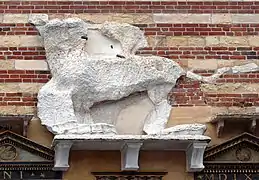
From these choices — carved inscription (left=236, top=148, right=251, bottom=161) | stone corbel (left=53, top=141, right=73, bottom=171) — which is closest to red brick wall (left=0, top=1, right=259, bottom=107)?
carved inscription (left=236, top=148, right=251, bottom=161)

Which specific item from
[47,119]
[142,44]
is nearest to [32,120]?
[47,119]

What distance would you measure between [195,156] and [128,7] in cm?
148

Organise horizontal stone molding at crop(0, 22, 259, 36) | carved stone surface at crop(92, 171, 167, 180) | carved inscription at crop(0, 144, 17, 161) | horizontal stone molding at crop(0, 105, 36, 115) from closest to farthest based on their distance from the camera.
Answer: carved inscription at crop(0, 144, 17, 161) → carved stone surface at crop(92, 171, 167, 180) → horizontal stone molding at crop(0, 105, 36, 115) → horizontal stone molding at crop(0, 22, 259, 36)

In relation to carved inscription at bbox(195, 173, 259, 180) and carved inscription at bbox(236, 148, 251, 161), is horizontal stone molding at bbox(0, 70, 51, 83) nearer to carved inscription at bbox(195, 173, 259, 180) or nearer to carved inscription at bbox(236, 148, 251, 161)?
carved inscription at bbox(195, 173, 259, 180)

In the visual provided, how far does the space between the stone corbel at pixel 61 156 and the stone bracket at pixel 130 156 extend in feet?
1.48

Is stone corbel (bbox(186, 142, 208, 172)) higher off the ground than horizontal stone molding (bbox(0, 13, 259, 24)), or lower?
lower

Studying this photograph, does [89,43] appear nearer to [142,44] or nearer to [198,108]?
[142,44]

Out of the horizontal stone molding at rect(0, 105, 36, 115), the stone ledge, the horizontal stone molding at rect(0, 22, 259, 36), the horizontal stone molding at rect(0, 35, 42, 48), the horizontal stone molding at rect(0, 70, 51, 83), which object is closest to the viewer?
the stone ledge

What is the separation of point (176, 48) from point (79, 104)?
1006 millimetres

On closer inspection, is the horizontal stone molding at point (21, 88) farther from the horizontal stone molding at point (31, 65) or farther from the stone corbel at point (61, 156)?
the stone corbel at point (61, 156)

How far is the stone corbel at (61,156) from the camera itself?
20.3ft

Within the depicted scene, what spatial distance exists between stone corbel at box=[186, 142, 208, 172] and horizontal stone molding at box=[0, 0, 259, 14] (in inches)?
51.9

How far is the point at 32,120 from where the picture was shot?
6.49 m

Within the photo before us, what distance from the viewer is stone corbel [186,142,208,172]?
6281 millimetres
